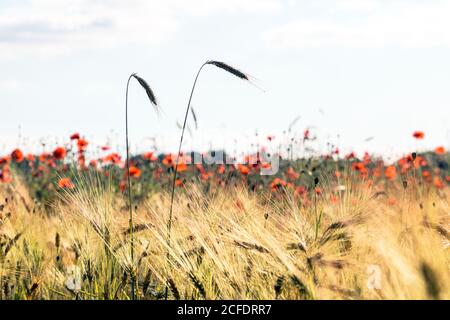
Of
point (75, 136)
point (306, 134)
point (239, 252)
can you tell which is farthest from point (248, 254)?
point (306, 134)

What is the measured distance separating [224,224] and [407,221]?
0.86m

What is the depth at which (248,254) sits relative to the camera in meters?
3.15

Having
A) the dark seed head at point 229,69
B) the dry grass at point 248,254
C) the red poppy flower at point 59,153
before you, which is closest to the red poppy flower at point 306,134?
the red poppy flower at point 59,153

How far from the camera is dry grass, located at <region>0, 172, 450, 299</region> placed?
2.45 m

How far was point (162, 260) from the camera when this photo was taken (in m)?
3.08

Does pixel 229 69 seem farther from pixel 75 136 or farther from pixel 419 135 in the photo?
pixel 419 135

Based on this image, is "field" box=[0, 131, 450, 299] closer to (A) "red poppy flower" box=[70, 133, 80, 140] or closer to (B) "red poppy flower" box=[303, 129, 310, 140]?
(A) "red poppy flower" box=[70, 133, 80, 140]

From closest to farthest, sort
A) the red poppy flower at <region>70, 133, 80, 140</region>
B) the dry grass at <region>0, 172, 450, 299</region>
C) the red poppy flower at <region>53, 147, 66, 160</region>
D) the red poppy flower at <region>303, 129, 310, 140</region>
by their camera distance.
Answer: the dry grass at <region>0, 172, 450, 299</region> → the red poppy flower at <region>70, 133, 80, 140</region> → the red poppy flower at <region>53, 147, 66, 160</region> → the red poppy flower at <region>303, 129, 310, 140</region>

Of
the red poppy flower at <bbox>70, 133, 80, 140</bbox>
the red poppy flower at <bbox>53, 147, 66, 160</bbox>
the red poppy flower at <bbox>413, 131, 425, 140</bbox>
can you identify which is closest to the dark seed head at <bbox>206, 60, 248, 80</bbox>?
the red poppy flower at <bbox>70, 133, 80, 140</bbox>

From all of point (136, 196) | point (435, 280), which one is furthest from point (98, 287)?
point (136, 196)

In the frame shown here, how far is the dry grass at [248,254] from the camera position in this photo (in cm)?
245

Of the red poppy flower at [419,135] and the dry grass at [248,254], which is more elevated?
the red poppy flower at [419,135]

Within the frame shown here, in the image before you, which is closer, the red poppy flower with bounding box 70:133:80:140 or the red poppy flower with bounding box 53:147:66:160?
the red poppy flower with bounding box 70:133:80:140

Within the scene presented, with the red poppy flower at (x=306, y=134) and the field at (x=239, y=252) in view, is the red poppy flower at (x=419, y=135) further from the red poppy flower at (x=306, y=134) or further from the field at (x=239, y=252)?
the field at (x=239, y=252)
